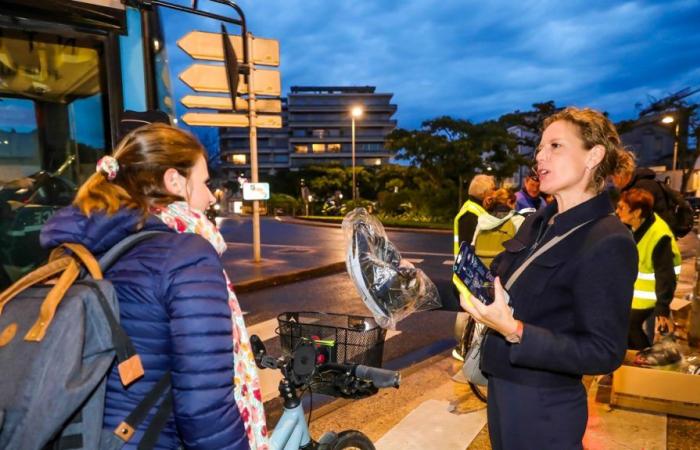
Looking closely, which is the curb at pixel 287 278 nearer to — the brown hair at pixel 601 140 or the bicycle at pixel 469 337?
the bicycle at pixel 469 337

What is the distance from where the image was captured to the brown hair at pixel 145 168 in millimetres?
1448

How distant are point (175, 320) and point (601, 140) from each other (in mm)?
1664

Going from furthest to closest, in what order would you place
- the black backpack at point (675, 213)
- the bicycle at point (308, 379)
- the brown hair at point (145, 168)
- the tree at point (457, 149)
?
the tree at point (457, 149) → the black backpack at point (675, 213) → the bicycle at point (308, 379) → the brown hair at point (145, 168)

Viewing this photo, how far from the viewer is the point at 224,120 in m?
9.25

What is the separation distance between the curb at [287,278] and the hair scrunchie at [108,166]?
22.8 ft

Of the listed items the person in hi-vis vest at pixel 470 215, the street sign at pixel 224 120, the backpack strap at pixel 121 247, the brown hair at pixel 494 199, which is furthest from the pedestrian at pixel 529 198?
the street sign at pixel 224 120

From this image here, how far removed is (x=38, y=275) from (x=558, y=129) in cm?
186

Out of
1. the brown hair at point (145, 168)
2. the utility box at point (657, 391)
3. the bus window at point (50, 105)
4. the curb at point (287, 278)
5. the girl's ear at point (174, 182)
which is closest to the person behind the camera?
the brown hair at point (145, 168)

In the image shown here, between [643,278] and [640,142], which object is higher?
[640,142]

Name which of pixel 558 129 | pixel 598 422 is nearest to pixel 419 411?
pixel 598 422

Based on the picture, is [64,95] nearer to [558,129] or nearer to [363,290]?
[363,290]

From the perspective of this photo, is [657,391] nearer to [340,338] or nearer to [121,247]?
[340,338]

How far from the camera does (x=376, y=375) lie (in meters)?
1.88

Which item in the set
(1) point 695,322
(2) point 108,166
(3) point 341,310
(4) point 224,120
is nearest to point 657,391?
(1) point 695,322
